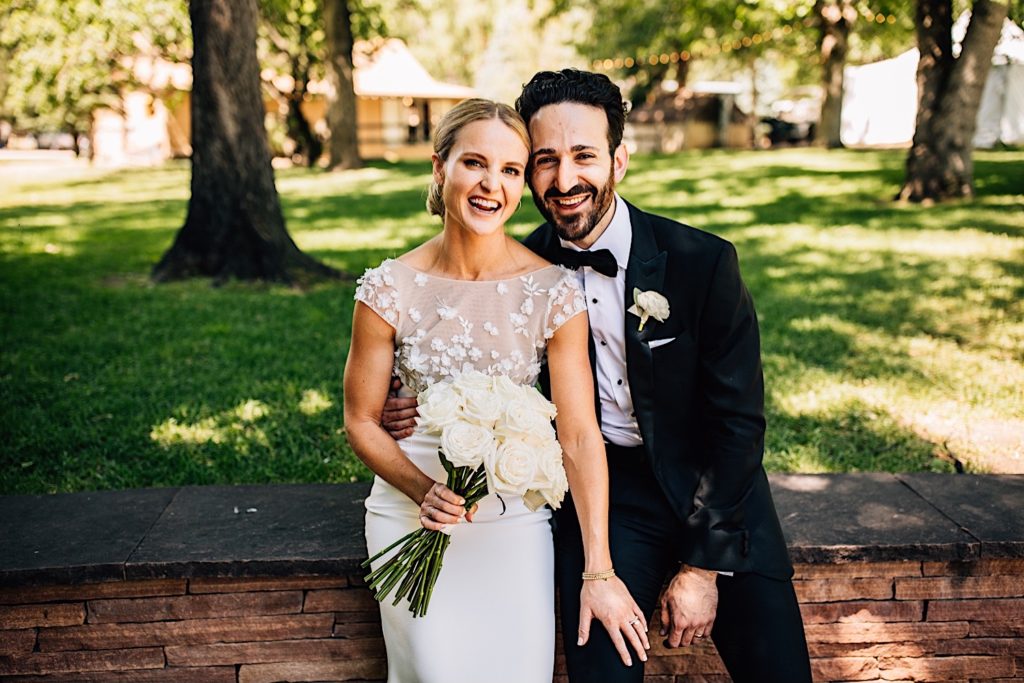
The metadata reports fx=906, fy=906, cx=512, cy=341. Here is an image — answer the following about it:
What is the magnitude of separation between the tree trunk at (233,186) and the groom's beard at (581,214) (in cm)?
608

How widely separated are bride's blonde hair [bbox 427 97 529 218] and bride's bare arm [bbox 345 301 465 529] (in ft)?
A: 1.80

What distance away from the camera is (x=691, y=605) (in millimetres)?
2693

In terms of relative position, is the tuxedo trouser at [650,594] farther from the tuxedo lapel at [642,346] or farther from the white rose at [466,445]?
the white rose at [466,445]

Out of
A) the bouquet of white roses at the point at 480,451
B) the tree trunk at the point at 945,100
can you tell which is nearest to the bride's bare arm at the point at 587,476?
the bouquet of white roses at the point at 480,451

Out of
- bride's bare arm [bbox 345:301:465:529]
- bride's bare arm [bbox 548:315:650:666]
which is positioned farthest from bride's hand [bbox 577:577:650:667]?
bride's bare arm [bbox 345:301:465:529]

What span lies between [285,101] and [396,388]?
94.9 ft

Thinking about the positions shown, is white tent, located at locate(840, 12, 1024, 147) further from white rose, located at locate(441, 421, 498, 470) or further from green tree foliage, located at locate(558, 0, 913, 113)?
white rose, located at locate(441, 421, 498, 470)

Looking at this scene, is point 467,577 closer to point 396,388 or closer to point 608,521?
point 608,521

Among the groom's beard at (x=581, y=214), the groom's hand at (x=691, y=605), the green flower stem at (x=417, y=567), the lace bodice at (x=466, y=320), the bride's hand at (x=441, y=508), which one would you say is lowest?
the groom's hand at (x=691, y=605)

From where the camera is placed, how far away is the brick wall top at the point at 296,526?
9.30 ft

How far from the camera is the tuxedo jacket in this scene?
9.00 feet

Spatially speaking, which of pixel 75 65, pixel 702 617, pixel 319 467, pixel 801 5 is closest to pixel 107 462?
pixel 319 467

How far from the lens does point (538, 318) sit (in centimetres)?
275

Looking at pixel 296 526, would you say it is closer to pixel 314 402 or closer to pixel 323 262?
pixel 314 402
